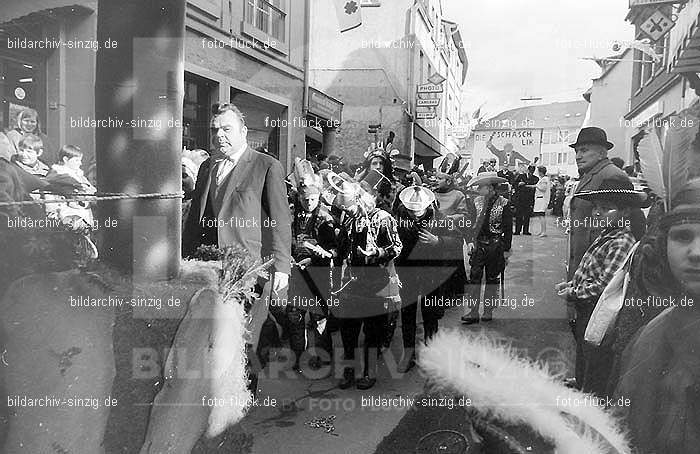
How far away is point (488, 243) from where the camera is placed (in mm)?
3658

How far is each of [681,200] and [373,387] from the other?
2.05m

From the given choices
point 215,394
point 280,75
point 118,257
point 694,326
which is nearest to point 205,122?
point 280,75

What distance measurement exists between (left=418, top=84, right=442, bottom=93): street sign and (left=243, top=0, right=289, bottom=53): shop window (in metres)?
0.70

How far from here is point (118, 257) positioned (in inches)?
75.5

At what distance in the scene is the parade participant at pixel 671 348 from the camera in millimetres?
1848

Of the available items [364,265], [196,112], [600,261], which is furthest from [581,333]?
[196,112]

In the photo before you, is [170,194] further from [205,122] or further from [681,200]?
[681,200]

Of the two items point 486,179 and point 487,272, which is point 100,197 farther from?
point 487,272

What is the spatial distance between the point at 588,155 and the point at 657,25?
523mm

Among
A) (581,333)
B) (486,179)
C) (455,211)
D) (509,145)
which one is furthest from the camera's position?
(455,211)

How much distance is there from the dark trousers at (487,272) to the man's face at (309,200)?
102 cm

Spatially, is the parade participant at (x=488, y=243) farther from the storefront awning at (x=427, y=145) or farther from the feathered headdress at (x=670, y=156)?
the feathered headdress at (x=670, y=156)

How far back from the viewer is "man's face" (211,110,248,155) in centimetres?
250

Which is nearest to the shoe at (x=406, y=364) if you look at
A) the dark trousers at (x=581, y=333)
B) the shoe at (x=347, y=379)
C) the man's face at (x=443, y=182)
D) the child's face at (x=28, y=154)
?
the shoe at (x=347, y=379)
